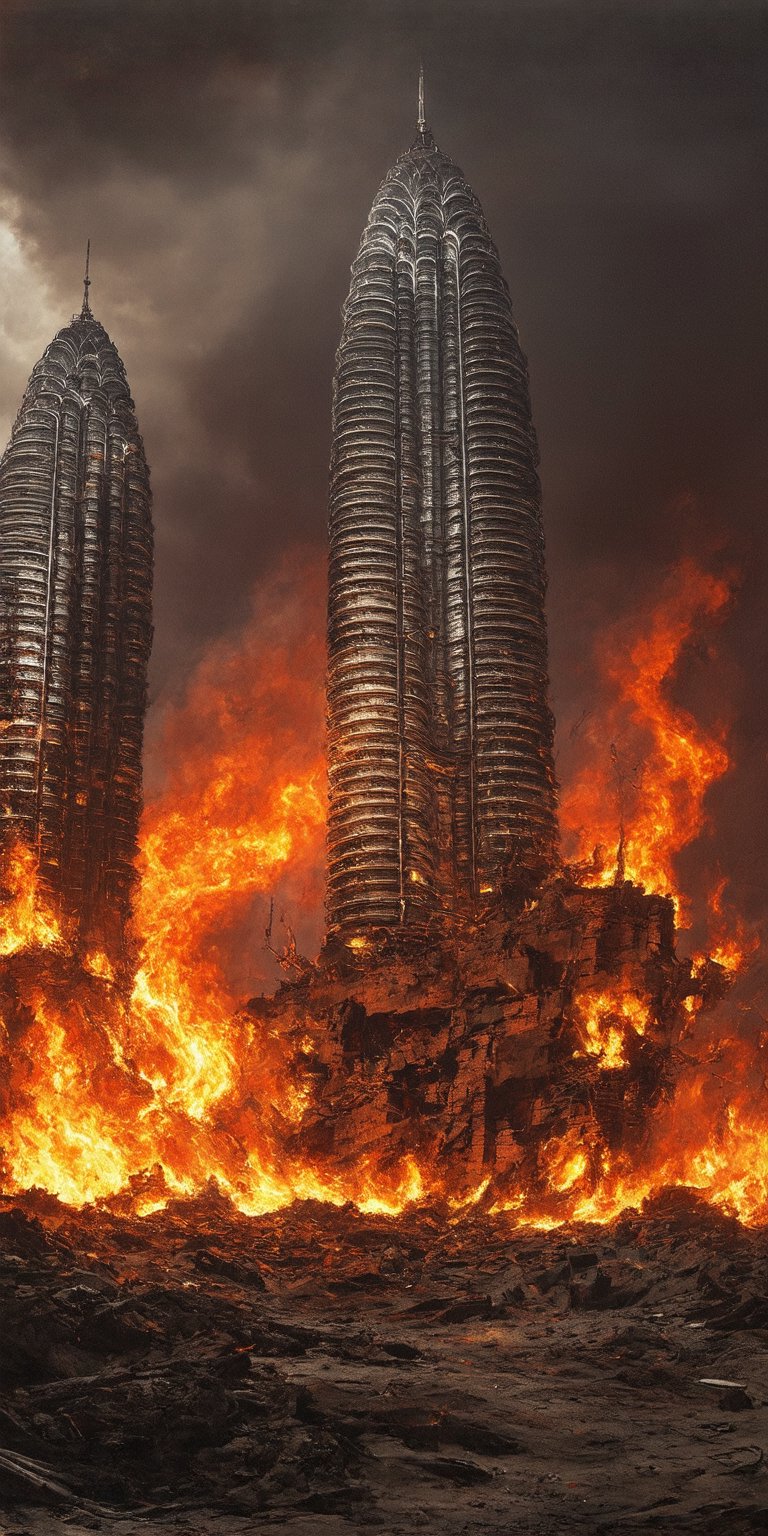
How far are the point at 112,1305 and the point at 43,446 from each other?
7738cm

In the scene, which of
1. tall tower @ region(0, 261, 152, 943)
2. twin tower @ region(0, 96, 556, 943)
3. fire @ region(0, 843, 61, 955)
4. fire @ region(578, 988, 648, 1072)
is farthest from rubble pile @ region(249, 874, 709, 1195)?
tall tower @ region(0, 261, 152, 943)

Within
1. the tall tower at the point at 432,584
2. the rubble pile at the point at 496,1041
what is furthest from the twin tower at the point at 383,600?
the rubble pile at the point at 496,1041

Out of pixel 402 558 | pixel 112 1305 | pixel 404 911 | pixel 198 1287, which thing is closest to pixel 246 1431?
pixel 112 1305

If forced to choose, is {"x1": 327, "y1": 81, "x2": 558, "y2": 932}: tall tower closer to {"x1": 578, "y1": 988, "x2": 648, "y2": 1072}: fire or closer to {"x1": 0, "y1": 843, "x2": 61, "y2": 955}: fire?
{"x1": 578, "y1": 988, "x2": 648, "y2": 1072}: fire

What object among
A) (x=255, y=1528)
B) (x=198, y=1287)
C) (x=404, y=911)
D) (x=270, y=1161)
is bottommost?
(x=255, y=1528)

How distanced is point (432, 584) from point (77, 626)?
82.0ft

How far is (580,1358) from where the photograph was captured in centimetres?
4131

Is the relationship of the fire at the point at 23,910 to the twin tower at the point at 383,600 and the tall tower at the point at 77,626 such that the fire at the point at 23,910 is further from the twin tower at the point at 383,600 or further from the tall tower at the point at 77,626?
the twin tower at the point at 383,600

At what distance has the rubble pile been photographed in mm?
71688

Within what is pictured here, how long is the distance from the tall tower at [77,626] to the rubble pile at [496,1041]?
2418 centimetres

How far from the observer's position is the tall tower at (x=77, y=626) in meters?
96.8

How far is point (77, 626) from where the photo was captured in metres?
103

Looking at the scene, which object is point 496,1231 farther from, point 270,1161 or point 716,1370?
point 716,1370

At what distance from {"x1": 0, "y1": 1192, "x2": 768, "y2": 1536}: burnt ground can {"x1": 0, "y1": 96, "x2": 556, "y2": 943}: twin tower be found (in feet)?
106
